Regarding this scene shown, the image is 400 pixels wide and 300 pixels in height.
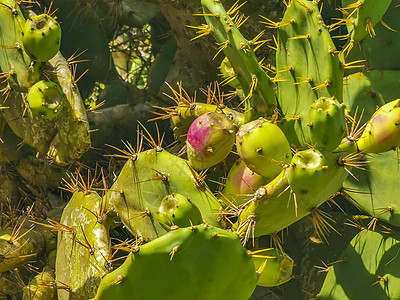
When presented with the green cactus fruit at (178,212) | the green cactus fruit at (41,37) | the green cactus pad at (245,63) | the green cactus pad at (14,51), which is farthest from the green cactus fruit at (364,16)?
the green cactus pad at (14,51)

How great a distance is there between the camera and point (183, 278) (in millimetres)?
1529

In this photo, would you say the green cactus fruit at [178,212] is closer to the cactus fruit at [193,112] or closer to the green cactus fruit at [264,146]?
the green cactus fruit at [264,146]

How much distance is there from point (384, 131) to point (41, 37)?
98cm

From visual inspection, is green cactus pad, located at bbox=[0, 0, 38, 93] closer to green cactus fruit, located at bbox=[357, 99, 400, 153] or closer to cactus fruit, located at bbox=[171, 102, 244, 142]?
cactus fruit, located at bbox=[171, 102, 244, 142]

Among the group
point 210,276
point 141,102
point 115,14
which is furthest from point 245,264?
point 115,14

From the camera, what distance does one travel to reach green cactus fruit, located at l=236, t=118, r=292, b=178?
5.51 feet

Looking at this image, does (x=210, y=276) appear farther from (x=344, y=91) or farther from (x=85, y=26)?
(x=85, y=26)

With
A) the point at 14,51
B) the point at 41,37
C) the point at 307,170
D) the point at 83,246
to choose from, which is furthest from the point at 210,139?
the point at 14,51

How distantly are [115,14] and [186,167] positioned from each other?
141 centimetres

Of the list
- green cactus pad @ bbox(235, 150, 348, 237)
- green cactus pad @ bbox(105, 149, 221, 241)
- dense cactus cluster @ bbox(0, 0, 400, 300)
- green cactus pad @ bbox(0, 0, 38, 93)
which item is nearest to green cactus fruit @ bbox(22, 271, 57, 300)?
dense cactus cluster @ bbox(0, 0, 400, 300)

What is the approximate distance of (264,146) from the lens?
168cm

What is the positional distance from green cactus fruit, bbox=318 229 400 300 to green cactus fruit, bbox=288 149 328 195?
1.47 feet

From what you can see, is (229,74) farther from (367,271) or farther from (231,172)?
(367,271)

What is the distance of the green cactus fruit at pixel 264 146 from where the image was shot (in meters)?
1.68
